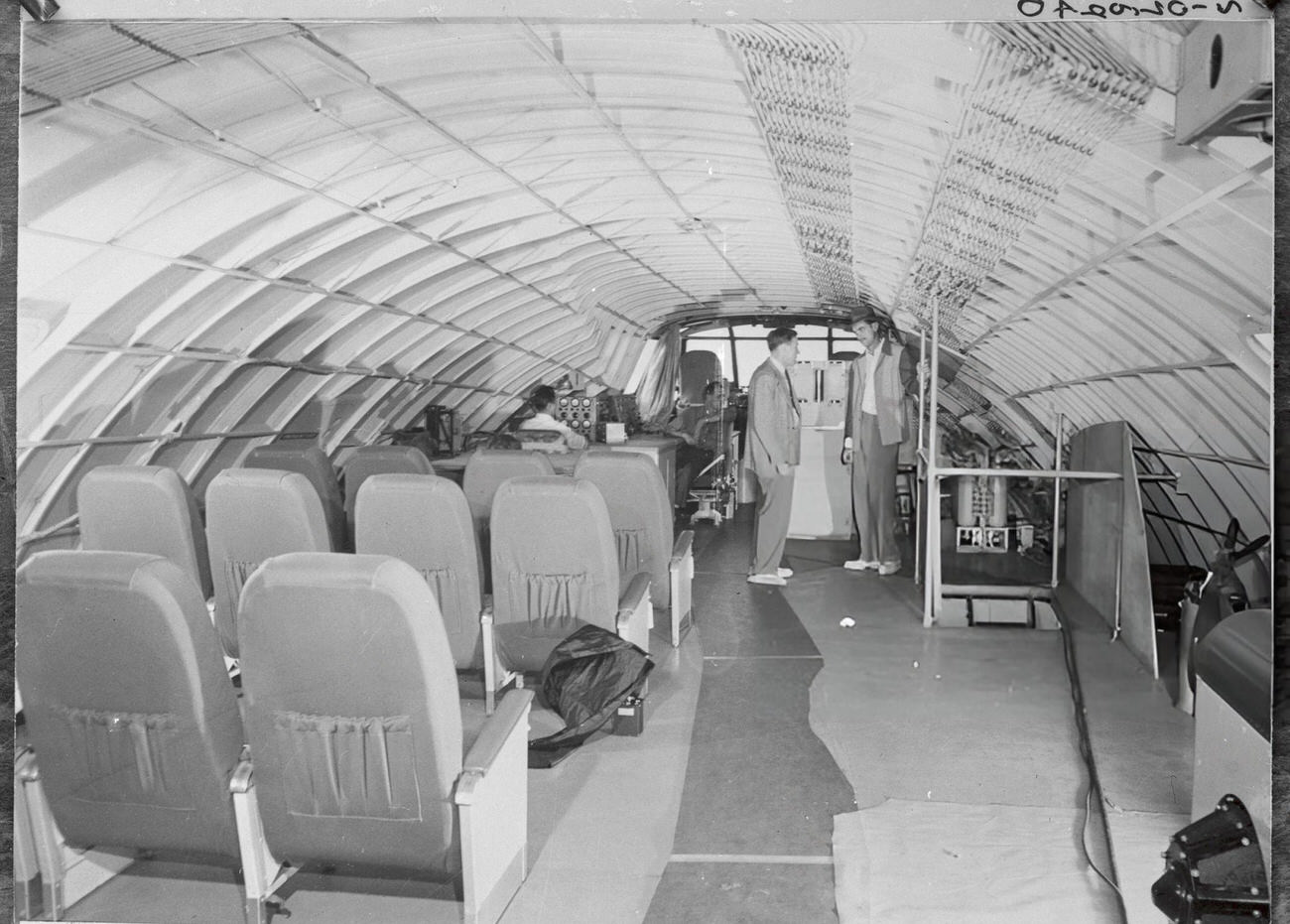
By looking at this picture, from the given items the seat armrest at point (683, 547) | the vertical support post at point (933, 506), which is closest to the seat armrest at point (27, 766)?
the seat armrest at point (683, 547)

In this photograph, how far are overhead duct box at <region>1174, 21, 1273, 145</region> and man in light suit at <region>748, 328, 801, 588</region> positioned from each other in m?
0.96

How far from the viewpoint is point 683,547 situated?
2299 millimetres

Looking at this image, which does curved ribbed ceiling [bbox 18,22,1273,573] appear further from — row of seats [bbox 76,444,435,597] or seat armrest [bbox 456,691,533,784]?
seat armrest [bbox 456,691,533,784]

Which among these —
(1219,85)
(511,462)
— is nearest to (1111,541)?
(1219,85)

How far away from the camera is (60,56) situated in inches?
85.4

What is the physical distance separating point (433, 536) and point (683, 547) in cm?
69

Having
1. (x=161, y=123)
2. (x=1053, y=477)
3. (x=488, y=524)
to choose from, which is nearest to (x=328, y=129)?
(x=161, y=123)

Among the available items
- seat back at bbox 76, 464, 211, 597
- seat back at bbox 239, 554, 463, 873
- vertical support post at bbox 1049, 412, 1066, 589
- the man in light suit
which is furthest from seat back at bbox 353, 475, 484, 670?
vertical support post at bbox 1049, 412, 1066, 589

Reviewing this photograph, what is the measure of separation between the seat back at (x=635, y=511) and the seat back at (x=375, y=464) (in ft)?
1.35

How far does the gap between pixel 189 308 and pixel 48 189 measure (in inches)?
16.8

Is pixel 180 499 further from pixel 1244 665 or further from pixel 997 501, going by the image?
pixel 1244 665

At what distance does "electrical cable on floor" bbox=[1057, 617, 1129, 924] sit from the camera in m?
2.00

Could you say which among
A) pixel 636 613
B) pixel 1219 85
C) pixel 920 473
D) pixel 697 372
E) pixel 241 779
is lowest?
pixel 241 779

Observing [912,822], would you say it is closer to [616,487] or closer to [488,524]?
[616,487]
